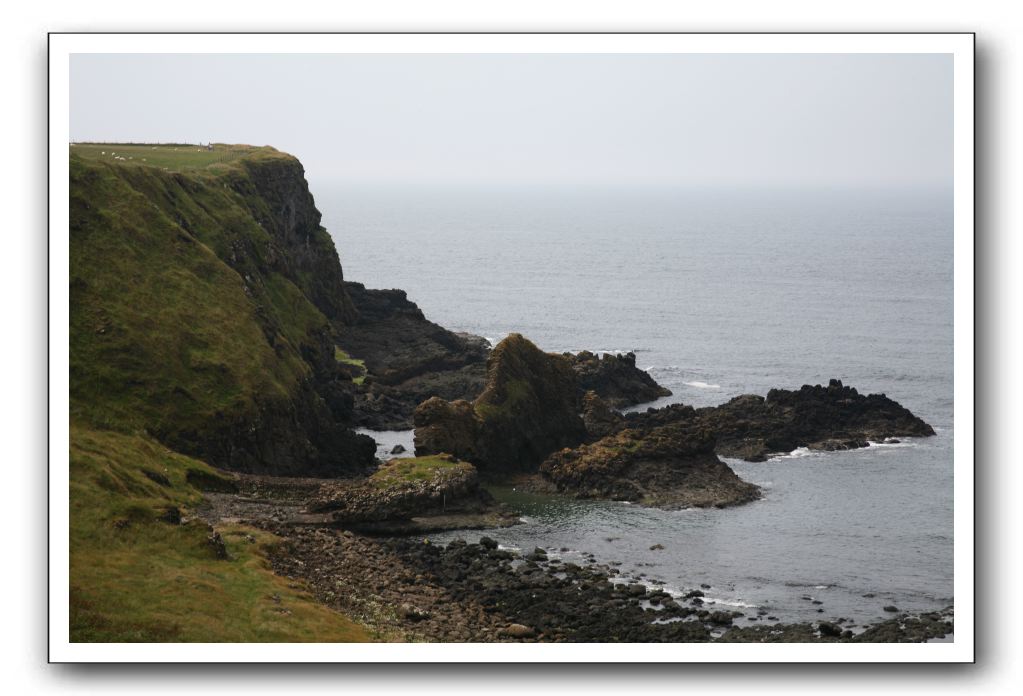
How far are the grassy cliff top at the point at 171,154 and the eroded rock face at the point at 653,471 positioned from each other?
3303cm

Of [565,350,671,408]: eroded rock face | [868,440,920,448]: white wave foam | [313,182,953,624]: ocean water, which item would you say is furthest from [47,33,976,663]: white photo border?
[565,350,671,408]: eroded rock face

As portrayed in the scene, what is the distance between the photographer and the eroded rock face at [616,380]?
319ft

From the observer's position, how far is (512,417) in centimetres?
7688

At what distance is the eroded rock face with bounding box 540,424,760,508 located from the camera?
230ft

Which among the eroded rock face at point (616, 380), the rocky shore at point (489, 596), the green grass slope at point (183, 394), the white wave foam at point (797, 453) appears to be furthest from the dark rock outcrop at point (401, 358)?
the rocky shore at point (489, 596)

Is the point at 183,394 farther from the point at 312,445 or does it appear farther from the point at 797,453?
the point at 797,453

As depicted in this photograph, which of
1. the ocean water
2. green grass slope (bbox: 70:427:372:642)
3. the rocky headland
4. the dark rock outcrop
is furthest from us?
the dark rock outcrop

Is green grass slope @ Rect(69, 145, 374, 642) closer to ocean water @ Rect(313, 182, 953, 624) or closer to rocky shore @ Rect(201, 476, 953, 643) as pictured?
rocky shore @ Rect(201, 476, 953, 643)

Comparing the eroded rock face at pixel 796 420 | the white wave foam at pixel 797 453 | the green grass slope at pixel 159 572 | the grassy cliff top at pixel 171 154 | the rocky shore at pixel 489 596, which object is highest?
the grassy cliff top at pixel 171 154

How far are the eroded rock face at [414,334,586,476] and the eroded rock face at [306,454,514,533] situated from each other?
4168 millimetres
